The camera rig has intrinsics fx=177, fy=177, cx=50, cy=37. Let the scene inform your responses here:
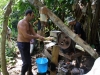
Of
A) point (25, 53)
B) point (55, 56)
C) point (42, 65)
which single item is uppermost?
point (25, 53)

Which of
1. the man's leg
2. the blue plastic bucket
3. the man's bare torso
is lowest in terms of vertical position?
the blue plastic bucket

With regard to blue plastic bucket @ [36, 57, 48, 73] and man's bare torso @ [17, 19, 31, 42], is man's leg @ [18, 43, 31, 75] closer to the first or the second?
Result: man's bare torso @ [17, 19, 31, 42]

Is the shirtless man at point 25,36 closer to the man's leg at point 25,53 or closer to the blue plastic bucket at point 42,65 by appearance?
the man's leg at point 25,53

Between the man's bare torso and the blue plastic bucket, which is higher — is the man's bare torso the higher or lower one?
the higher one

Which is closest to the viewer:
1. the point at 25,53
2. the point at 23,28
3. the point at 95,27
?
the point at 23,28

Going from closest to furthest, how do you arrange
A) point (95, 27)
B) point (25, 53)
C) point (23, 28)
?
point (23, 28) → point (25, 53) → point (95, 27)

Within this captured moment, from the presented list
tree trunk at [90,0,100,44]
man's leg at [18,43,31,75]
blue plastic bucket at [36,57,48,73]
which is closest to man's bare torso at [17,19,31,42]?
man's leg at [18,43,31,75]

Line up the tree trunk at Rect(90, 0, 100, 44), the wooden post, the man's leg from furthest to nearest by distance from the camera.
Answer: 1. the tree trunk at Rect(90, 0, 100, 44)
2. the man's leg
3. the wooden post

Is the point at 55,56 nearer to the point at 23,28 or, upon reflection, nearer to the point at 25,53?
the point at 25,53

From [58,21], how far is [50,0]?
8.45ft

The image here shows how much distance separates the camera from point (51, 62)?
454 centimetres

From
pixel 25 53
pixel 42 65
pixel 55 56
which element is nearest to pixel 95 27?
pixel 55 56

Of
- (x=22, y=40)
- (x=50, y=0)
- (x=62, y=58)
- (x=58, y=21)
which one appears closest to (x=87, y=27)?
(x=50, y=0)

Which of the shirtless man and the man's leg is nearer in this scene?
the shirtless man
